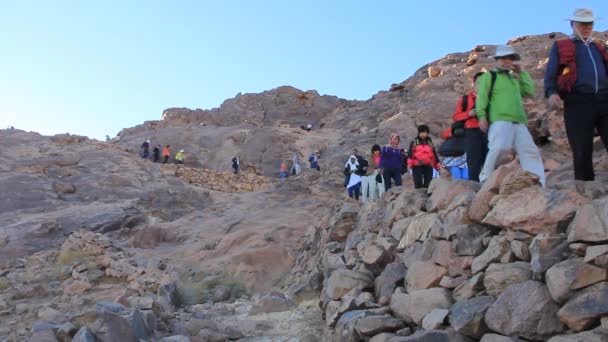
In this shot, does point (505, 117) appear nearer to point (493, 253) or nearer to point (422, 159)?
point (493, 253)

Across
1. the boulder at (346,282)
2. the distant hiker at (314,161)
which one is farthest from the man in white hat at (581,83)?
the distant hiker at (314,161)

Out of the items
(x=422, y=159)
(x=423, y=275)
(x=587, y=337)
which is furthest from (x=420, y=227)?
(x=587, y=337)

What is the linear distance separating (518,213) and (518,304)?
0.70 meters

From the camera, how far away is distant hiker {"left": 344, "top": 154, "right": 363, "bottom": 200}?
9.98m

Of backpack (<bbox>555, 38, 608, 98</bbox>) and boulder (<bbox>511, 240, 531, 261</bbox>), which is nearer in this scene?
boulder (<bbox>511, 240, 531, 261</bbox>)

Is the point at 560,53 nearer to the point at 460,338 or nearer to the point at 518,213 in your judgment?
the point at 518,213

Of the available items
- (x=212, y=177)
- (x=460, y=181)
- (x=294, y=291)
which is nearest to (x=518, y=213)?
(x=460, y=181)

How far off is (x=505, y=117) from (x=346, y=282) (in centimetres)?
204

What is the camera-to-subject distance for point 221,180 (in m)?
21.2

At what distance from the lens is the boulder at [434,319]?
12.8 feet

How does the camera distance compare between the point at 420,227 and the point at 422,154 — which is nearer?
the point at 420,227

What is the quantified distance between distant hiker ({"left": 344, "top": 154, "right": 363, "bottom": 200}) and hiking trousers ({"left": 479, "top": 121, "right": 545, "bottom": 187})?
494cm

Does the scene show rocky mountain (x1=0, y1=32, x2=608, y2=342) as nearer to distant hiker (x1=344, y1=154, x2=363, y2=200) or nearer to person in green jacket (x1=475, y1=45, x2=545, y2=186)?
person in green jacket (x1=475, y1=45, x2=545, y2=186)

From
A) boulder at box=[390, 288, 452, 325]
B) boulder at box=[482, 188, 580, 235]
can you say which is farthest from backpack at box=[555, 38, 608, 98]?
boulder at box=[390, 288, 452, 325]
